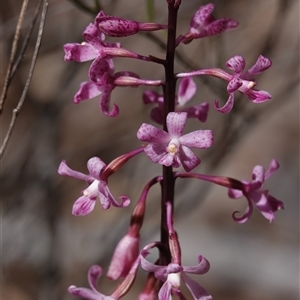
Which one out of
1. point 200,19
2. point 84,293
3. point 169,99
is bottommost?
point 84,293

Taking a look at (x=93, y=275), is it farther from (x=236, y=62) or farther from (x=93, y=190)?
(x=236, y=62)

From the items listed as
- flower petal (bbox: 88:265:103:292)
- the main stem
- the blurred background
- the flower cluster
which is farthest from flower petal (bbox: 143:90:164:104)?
the blurred background

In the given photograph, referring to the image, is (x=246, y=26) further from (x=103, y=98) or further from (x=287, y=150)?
(x=103, y=98)

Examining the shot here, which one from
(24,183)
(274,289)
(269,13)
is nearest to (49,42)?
(24,183)

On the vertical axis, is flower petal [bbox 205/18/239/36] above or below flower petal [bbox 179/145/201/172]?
above

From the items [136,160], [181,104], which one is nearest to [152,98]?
[181,104]

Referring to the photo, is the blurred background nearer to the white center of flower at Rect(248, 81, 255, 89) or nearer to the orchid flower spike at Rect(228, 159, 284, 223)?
the orchid flower spike at Rect(228, 159, 284, 223)

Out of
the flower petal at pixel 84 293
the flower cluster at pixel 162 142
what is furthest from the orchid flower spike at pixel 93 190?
the flower petal at pixel 84 293
